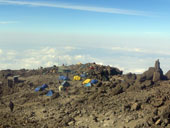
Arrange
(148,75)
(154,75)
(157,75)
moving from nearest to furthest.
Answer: (157,75) < (154,75) < (148,75)

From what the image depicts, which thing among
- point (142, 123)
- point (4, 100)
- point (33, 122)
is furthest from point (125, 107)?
point (4, 100)

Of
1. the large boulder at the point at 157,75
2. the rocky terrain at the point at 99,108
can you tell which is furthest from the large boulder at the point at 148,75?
the large boulder at the point at 157,75

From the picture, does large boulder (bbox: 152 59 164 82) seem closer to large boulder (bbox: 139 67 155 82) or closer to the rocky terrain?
the rocky terrain

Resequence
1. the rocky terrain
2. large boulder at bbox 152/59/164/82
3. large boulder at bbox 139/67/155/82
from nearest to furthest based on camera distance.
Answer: the rocky terrain
large boulder at bbox 152/59/164/82
large boulder at bbox 139/67/155/82

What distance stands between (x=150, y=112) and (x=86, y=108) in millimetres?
5583

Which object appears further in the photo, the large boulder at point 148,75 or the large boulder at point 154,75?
the large boulder at point 148,75

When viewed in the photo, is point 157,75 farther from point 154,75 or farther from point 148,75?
point 148,75

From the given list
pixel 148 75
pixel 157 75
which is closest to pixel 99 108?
pixel 148 75

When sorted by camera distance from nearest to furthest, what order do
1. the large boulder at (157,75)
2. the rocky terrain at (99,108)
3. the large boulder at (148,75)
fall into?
the rocky terrain at (99,108)
the large boulder at (157,75)
the large boulder at (148,75)

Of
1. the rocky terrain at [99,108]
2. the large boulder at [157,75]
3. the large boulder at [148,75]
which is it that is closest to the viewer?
the rocky terrain at [99,108]

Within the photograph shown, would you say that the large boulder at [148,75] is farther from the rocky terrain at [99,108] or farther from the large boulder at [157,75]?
the large boulder at [157,75]

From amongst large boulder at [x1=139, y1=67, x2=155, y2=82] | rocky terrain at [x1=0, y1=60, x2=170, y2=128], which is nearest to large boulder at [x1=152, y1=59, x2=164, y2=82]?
rocky terrain at [x1=0, y1=60, x2=170, y2=128]

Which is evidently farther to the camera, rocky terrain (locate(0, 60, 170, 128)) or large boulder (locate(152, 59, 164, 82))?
large boulder (locate(152, 59, 164, 82))

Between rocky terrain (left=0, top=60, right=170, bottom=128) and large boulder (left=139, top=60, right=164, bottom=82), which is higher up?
large boulder (left=139, top=60, right=164, bottom=82)
